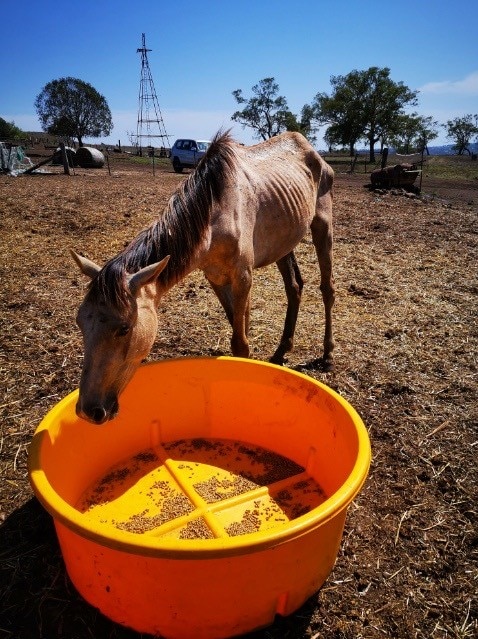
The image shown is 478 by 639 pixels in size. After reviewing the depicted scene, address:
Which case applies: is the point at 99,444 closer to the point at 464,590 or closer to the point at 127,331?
the point at 127,331

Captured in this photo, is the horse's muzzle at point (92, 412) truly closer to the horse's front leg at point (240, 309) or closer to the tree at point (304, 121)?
the horse's front leg at point (240, 309)

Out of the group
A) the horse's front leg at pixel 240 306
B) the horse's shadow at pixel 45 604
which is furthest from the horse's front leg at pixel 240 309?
the horse's shadow at pixel 45 604

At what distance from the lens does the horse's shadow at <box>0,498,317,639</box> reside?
164cm

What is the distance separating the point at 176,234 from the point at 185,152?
2231cm

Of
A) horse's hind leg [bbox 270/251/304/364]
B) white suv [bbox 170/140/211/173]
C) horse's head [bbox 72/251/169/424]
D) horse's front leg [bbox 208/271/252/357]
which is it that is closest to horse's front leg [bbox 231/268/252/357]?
horse's front leg [bbox 208/271/252/357]

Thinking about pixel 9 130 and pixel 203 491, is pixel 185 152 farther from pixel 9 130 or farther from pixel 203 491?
pixel 9 130

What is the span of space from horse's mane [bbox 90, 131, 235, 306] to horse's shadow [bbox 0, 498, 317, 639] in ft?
4.02

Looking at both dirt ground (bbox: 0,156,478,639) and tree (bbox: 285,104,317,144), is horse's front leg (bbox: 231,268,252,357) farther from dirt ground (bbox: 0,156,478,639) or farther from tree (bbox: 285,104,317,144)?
tree (bbox: 285,104,317,144)

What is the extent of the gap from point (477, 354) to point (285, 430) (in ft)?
7.44

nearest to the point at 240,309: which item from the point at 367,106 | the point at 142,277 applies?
the point at 142,277

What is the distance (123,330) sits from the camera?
1.93m

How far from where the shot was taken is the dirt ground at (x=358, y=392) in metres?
1.76

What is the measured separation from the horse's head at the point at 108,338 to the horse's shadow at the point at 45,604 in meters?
0.72

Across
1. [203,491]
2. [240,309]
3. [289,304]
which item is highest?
[240,309]
